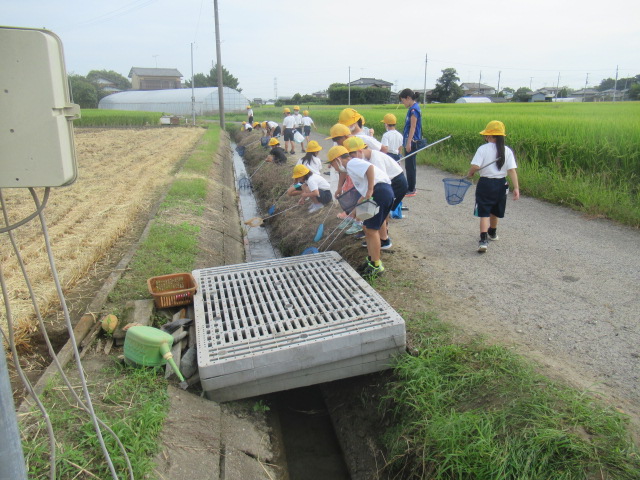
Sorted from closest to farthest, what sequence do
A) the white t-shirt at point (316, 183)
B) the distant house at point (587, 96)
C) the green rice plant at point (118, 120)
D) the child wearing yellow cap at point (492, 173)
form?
the child wearing yellow cap at point (492, 173), the white t-shirt at point (316, 183), the green rice plant at point (118, 120), the distant house at point (587, 96)

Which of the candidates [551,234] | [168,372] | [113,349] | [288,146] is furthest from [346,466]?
[288,146]

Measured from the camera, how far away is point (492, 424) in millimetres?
2738

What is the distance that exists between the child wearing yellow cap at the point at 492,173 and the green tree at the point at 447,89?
50.5 m

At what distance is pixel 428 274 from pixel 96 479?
3658mm

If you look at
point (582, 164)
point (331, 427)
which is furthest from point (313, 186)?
point (582, 164)

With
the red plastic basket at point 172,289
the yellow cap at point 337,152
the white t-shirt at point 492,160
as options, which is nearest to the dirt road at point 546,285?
the white t-shirt at point 492,160

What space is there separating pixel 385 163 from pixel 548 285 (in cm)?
212

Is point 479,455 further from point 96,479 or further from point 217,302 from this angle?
point 217,302

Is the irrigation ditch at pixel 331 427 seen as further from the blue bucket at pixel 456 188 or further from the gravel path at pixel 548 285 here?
the blue bucket at pixel 456 188

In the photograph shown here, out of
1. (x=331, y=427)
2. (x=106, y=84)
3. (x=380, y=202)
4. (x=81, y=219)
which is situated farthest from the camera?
(x=106, y=84)

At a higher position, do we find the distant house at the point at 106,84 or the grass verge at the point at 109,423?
the distant house at the point at 106,84

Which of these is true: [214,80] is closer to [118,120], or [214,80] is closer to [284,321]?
[118,120]

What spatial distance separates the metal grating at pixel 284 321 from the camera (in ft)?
11.1

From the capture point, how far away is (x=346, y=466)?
12.0ft
